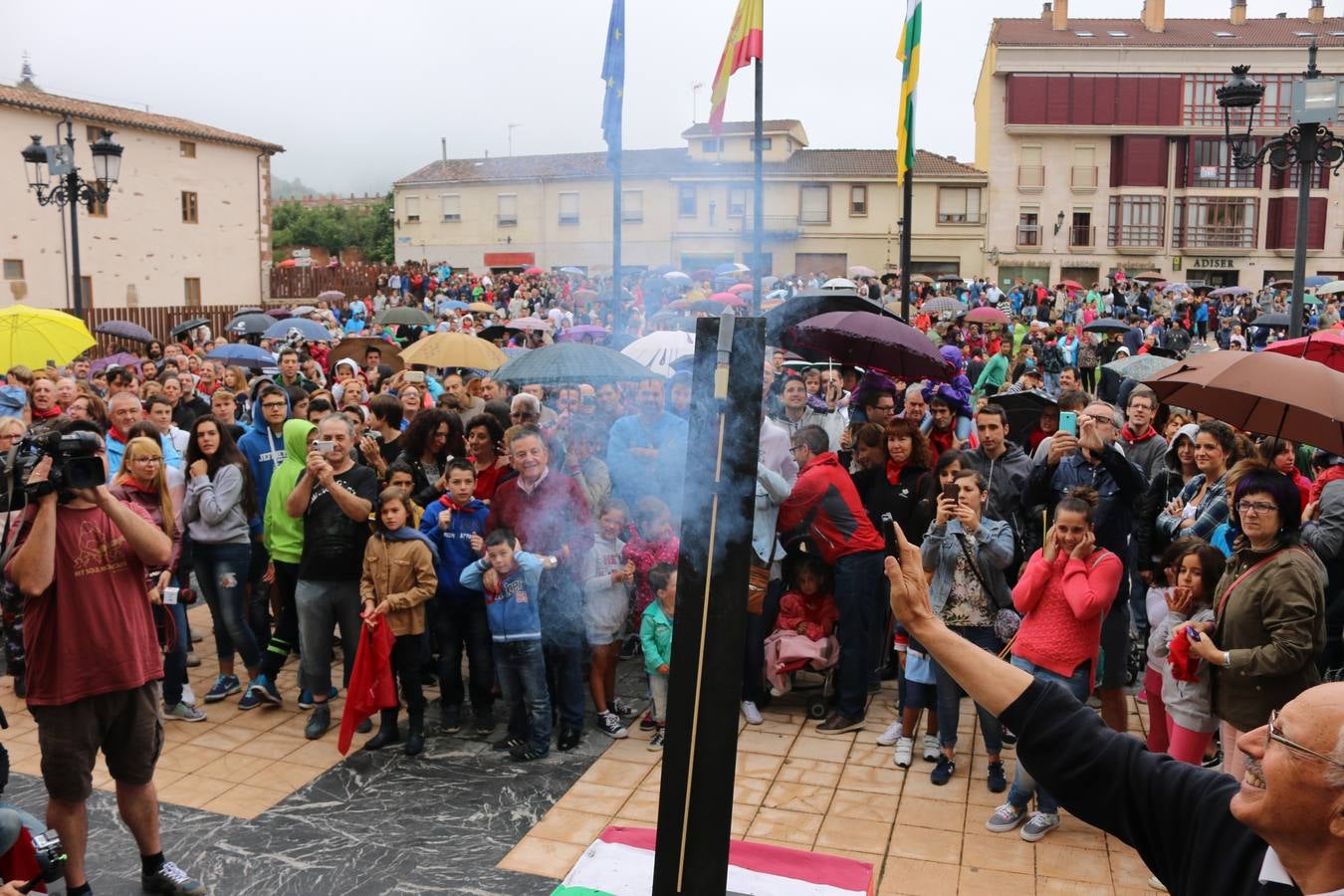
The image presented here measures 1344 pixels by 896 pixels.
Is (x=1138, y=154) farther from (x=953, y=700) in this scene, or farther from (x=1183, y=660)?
(x=1183, y=660)

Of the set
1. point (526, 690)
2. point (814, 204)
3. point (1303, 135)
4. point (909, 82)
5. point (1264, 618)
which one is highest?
point (909, 82)

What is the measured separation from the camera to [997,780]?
523 centimetres

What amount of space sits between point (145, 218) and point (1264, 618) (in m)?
34.9

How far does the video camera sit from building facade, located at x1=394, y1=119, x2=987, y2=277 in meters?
2.17

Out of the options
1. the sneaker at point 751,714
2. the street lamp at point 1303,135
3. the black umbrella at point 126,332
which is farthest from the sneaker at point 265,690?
the black umbrella at point 126,332

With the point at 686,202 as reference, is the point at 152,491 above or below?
below

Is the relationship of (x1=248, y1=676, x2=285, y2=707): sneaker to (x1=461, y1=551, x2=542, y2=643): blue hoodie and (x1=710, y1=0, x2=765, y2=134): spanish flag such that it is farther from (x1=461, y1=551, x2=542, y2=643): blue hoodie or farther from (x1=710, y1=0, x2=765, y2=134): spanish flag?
(x1=710, y1=0, x2=765, y2=134): spanish flag

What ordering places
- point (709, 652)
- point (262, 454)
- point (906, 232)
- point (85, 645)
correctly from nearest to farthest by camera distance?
point (709, 652) < point (85, 645) < point (262, 454) < point (906, 232)

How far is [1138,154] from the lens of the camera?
137 feet

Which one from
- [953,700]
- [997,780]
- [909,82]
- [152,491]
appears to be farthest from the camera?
[909,82]

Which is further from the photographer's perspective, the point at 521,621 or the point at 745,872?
the point at 521,621

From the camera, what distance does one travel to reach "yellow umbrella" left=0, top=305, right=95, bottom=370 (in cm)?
902

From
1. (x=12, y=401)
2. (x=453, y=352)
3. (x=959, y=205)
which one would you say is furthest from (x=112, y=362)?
(x=959, y=205)

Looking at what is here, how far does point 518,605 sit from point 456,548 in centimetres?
57
